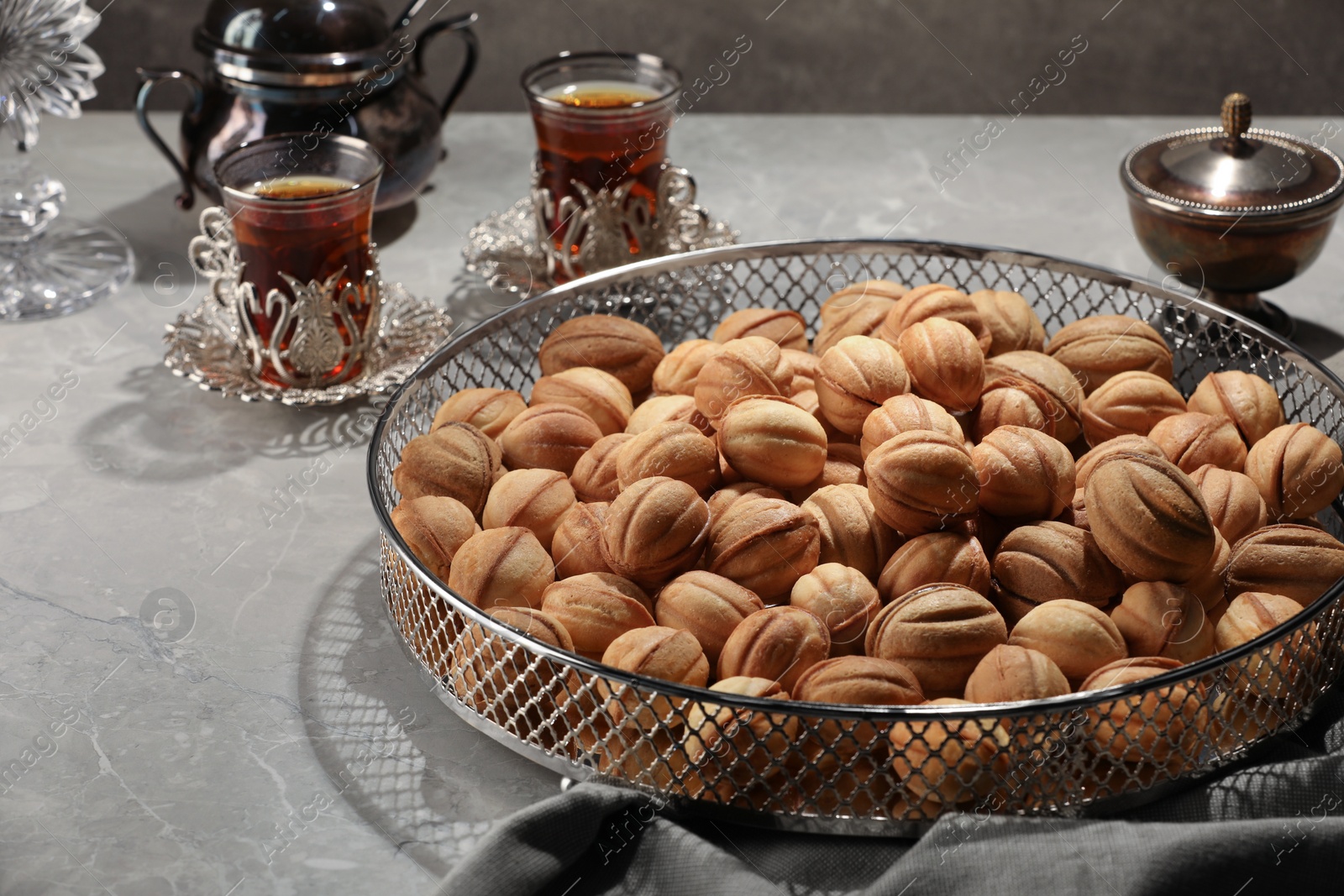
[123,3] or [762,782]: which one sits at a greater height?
[762,782]

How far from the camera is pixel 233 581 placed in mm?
899

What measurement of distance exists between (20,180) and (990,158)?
3.56 feet

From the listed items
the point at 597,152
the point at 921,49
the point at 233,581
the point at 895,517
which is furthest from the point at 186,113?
the point at 921,49

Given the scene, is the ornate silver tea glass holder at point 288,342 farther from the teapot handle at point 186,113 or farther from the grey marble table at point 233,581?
the teapot handle at point 186,113

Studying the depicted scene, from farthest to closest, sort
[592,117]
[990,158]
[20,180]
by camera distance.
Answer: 1. [990,158]
2. [20,180]
3. [592,117]

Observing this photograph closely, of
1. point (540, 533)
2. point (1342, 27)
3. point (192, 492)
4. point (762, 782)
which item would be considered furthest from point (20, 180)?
point (1342, 27)

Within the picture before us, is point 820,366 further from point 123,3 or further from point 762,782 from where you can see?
point 123,3

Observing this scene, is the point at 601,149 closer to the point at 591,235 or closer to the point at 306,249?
the point at 591,235

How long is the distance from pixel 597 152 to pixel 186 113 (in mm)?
426

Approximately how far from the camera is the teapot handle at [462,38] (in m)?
1.32

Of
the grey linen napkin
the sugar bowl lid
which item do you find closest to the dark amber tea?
the sugar bowl lid

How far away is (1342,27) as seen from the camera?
195 cm

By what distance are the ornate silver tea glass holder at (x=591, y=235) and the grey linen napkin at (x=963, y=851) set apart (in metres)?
0.69

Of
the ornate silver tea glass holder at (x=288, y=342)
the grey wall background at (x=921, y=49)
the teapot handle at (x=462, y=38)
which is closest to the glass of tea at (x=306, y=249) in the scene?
the ornate silver tea glass holder at (x=288, y=342)
